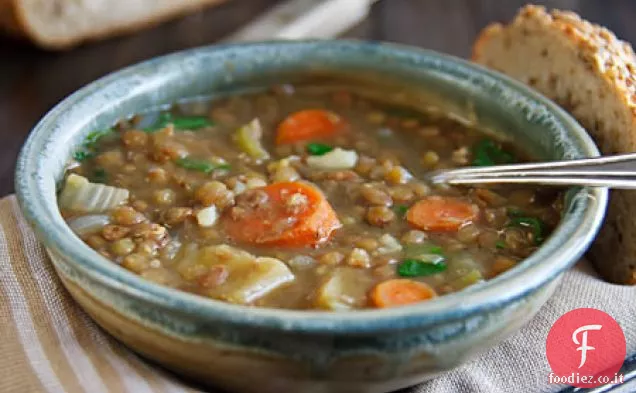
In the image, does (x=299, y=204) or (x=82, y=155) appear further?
(x=82, y=155)

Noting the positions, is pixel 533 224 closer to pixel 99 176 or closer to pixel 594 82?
pixel 594 82

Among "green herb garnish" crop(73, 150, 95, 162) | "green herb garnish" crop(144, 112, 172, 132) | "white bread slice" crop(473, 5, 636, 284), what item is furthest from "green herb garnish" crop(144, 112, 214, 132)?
"white bread slice" crop(473, 5, 636, 284)

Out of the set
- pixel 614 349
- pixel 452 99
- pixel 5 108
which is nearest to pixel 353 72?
pixel 452 99

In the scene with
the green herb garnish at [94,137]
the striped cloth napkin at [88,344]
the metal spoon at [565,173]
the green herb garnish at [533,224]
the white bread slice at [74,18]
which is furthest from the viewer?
the white bread slice at [74,18]

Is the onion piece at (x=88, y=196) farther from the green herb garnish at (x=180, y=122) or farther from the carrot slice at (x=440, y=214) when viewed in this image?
the carrot slice at (x=440, y=214)

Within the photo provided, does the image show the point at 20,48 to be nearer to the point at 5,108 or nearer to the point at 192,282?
the point at 5,108

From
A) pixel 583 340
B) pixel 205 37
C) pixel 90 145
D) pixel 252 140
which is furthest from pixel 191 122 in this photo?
pixel 205 37

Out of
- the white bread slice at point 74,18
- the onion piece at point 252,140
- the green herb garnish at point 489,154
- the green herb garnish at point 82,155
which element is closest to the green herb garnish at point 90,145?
the green herb garnish at point 82,155
